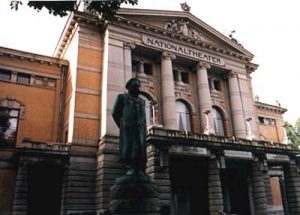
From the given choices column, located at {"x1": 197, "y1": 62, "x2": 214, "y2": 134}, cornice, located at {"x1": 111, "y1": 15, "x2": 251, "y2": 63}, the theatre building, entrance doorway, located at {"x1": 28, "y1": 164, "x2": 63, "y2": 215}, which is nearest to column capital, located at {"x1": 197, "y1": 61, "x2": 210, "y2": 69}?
column, located at {"x1": 197, "y1": 62, "x2": 214, "y2": 134}

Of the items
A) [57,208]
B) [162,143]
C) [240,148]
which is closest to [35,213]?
[57,208]

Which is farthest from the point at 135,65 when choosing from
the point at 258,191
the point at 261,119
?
the point at 261,119

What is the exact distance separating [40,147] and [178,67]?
1307 cm

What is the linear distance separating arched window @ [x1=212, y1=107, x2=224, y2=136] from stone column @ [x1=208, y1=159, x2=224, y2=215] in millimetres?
6418

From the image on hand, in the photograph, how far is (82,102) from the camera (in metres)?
20.4

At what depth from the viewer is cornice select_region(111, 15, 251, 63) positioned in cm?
2288

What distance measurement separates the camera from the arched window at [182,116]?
23.8m

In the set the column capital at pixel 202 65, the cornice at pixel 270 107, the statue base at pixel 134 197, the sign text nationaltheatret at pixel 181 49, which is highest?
the sign text nationaltheatret at pixel 181 49

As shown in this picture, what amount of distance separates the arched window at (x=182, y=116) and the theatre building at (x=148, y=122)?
0.09m

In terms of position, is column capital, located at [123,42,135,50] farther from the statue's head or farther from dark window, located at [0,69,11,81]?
the statue's head

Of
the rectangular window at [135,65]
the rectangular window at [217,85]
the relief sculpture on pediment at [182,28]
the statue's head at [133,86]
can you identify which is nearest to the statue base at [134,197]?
the statue's head at [133,86]

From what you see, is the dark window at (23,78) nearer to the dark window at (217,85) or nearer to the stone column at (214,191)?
the stone column at (214,191)

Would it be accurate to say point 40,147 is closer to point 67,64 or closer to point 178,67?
point 67,64

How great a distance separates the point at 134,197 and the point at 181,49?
1971 centimetres
